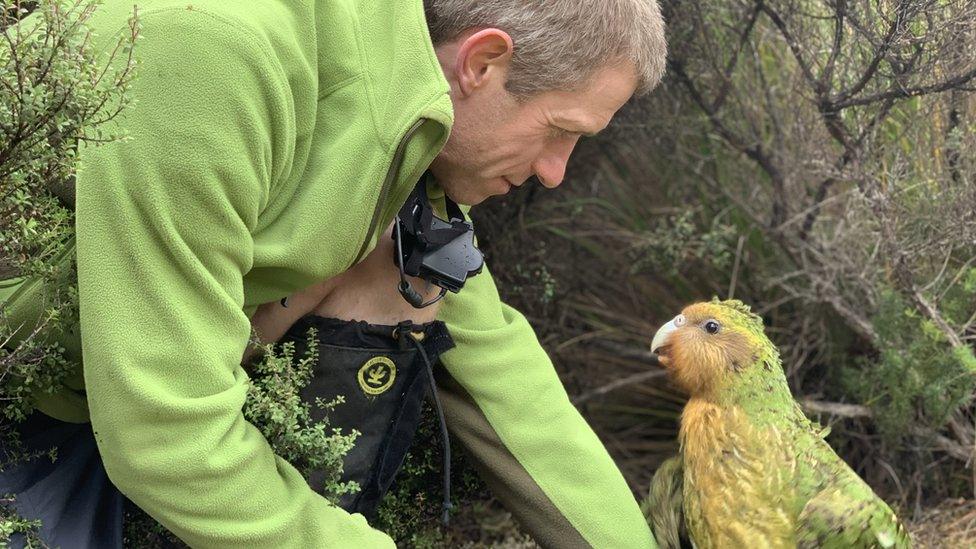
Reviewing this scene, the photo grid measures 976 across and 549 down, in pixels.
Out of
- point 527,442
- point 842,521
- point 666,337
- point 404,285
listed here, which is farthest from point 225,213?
point 842,521

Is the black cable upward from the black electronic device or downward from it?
downward

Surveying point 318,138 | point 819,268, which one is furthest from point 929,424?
point 318,138

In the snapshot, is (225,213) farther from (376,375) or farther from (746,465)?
(746,465)

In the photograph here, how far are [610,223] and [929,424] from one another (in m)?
1.37

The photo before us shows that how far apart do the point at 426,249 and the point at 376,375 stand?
0.27 metres

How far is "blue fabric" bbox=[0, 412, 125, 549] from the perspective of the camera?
5.82ft

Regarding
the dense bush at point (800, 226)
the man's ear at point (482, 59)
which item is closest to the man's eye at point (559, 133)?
the man's ear at point (482, 59)

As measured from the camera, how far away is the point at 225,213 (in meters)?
1.56

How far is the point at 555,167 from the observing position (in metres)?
1.99

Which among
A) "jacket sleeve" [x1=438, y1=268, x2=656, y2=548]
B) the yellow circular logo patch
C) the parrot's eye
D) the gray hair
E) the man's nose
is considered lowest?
"jacket sleeve" [x1=438, y1=268, x2=656, y2=548]

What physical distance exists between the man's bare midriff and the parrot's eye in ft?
2.17

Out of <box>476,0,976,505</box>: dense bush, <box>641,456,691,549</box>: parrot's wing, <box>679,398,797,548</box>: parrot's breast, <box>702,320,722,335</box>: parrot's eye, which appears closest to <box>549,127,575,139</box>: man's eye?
<box>702,320,722,335</box>: parrot's eye

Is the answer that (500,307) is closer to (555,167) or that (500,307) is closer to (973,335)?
(555,167)

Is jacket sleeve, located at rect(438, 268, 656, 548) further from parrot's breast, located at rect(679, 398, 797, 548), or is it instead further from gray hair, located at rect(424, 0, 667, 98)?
gray hair, located at rect(424, 0, 667, 98)
